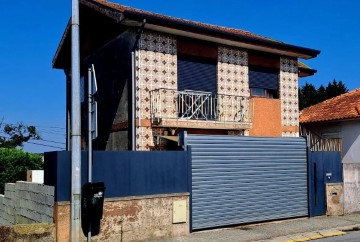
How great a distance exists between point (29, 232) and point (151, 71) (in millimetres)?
6839

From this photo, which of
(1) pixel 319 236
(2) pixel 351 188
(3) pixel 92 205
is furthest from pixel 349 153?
(3) pixel 92 205

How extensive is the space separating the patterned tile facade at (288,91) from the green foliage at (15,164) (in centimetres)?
1044

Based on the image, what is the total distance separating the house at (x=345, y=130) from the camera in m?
14.8

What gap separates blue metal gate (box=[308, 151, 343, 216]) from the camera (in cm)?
1388

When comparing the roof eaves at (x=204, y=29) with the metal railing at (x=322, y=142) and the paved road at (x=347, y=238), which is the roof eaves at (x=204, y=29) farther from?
the paved road at (x=347, y=238)

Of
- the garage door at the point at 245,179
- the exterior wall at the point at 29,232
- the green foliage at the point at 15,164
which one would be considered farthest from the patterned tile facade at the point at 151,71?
the green foliage at the point at 15,164

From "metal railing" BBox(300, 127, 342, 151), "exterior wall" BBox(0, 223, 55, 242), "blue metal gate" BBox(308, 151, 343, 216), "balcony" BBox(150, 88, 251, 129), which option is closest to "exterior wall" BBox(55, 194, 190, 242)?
"exterior wall" BBox(0, 223, 55, 242)

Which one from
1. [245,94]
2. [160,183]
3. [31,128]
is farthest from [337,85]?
[31,128]

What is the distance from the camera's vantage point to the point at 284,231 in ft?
38.0

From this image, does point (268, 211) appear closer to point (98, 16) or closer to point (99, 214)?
point (99, 214)

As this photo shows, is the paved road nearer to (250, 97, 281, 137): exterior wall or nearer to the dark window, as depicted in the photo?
(250, 97, 281, 137): exterior wall

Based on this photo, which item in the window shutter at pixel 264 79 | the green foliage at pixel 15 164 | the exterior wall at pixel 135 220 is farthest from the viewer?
the green foliage at pixel 15 164

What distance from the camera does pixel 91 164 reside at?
9438 mm

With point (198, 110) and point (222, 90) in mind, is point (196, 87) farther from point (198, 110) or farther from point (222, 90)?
point (222, 90)
